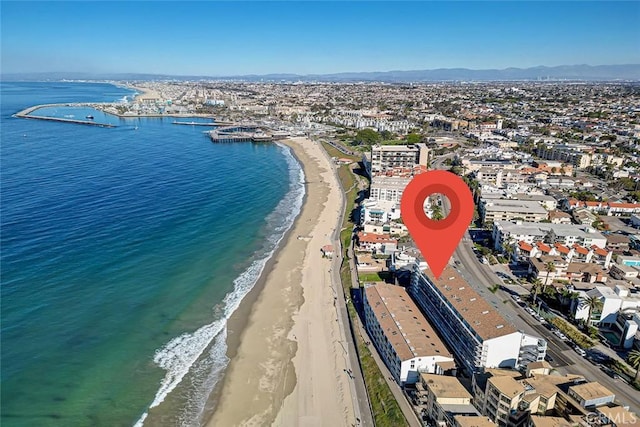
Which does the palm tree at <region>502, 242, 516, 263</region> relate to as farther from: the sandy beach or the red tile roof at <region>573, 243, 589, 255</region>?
the sandy beach

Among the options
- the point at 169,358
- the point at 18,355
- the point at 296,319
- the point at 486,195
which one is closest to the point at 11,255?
the point at 18,355

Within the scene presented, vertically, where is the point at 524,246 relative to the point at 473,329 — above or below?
below

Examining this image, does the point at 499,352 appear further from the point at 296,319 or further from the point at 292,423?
the point at 296,319

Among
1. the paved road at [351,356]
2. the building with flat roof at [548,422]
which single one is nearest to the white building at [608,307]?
the building with flat roof at [548,422]

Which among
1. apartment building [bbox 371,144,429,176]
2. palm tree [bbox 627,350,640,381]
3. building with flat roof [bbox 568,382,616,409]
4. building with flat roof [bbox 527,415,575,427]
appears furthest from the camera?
apartment building [bbox 371,144,429,176]

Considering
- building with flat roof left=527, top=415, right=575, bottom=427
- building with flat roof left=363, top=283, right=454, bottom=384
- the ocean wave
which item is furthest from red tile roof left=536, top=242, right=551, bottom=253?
the ocean wave

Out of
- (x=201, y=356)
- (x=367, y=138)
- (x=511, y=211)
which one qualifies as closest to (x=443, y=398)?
(x=201, y=356)

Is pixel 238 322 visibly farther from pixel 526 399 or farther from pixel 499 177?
pixel 499 177
